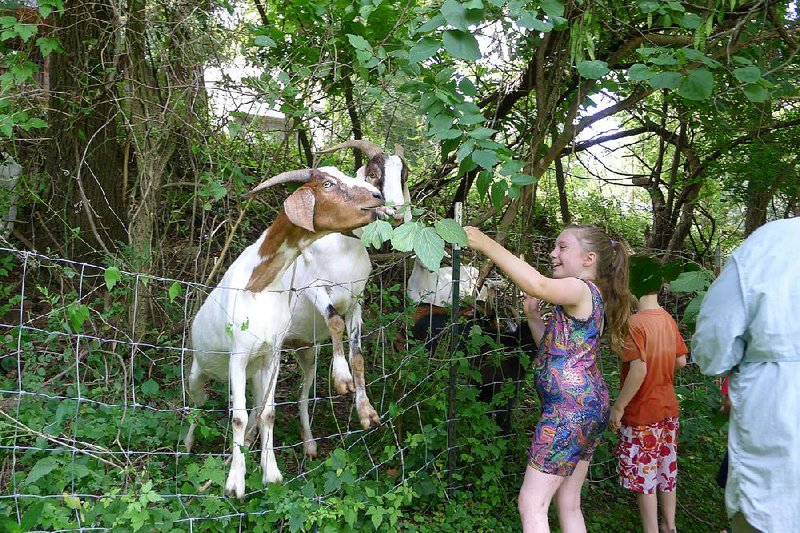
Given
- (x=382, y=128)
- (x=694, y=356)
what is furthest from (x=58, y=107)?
(x=694, y=356)

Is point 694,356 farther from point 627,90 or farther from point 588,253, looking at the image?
point 627,90

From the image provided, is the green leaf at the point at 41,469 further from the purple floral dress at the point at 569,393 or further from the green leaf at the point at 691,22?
the green leaf at the point at 691,22

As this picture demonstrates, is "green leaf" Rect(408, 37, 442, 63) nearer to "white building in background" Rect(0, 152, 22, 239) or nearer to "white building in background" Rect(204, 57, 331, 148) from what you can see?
"white building in background" Rect(204, 57, 331, 148)

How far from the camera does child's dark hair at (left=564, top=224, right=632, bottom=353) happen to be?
3.37m

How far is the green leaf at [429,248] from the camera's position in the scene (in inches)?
105

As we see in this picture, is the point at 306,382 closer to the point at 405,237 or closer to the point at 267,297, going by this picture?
the point at 267,297

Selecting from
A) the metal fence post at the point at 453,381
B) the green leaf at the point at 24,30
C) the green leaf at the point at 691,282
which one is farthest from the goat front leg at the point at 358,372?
the green leaf at the point at 24,30

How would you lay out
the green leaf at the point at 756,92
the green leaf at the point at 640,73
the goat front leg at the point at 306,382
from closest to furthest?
1. the green leaf at the point at 640,73
2. the green leaf at the point at 756,92
3. the goat front leg at the point at 306,382

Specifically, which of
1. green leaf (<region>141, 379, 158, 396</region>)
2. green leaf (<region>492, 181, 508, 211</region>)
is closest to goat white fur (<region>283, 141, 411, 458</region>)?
green leaf (<region>492, 181, 508, 211</region>)

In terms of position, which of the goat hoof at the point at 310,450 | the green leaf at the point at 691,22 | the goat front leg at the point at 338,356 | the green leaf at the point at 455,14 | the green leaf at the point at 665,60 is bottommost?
the goat hoof at the point at 310,450

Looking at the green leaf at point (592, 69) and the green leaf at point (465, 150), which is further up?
the green leaf at point (592, 69)

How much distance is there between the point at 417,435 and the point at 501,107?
306 cm

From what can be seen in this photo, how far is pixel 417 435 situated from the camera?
403cm

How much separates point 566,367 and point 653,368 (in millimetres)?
939
